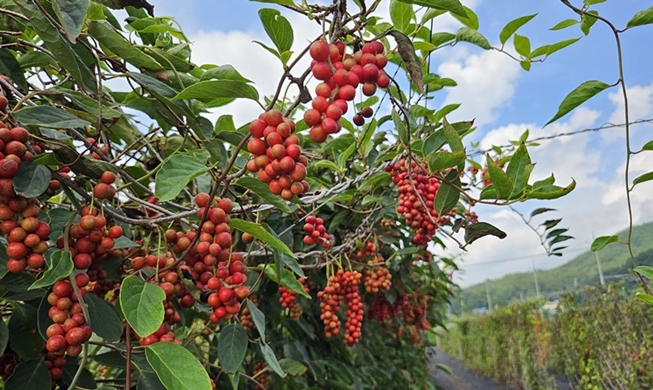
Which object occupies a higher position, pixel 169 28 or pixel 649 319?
pixel 169 28

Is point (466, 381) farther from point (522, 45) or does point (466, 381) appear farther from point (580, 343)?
point (522, 45)

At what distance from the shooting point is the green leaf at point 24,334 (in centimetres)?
78

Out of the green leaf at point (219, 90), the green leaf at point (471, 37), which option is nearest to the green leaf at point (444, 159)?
the green leaf at point (219, 90)

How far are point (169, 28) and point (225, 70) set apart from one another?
0.52 m

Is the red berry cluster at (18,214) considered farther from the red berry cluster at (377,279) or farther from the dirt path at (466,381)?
the dirt path at (466,381)

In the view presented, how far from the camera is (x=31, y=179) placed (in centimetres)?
64

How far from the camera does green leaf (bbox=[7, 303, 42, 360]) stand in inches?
30.9

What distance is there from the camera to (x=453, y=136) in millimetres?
766

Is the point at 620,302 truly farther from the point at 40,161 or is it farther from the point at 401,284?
the point at 40,161

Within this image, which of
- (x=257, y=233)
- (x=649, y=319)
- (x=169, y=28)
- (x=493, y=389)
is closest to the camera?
(x=257, y=233)

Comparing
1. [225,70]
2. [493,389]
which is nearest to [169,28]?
[225,70]

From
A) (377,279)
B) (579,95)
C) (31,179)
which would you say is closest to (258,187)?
(31,179)

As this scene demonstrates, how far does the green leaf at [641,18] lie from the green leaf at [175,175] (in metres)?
0.99

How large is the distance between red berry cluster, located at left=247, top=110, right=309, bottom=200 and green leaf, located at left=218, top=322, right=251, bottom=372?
0.49 meters
